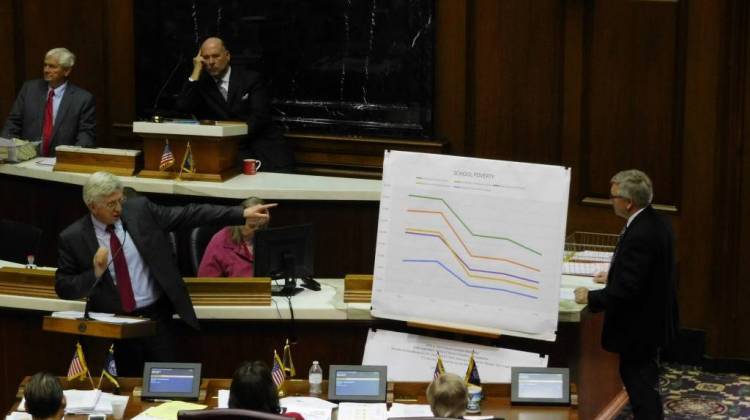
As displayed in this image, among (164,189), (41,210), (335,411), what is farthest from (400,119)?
(335,411)

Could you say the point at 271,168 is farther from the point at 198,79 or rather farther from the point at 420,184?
the point at 420,184

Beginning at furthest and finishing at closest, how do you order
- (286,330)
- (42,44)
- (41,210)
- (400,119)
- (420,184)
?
(42,44) < (400,119) < (41,210) < (286,330) < (420,184)

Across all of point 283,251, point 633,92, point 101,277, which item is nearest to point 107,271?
point 101,277

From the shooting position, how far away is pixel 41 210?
8008mm

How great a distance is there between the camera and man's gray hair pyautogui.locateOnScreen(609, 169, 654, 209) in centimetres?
600

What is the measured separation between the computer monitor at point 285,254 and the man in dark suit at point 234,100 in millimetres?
2111

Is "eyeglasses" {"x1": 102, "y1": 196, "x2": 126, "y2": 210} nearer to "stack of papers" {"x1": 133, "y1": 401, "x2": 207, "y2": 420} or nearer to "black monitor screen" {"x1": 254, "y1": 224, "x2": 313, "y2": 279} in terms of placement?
"black monitor screen" {"x1": 254, "y1": 224, "x2": 313, "y2": 279}

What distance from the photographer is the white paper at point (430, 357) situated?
550cm

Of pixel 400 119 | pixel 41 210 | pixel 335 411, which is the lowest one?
pixel 335 411

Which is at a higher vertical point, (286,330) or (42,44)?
(42,44)

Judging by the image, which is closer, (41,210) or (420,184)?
(420,184)

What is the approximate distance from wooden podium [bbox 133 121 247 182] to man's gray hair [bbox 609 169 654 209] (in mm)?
2474

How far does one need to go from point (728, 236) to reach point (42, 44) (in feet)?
16.0

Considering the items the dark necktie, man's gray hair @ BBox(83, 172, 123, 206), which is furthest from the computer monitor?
the dark necktie
